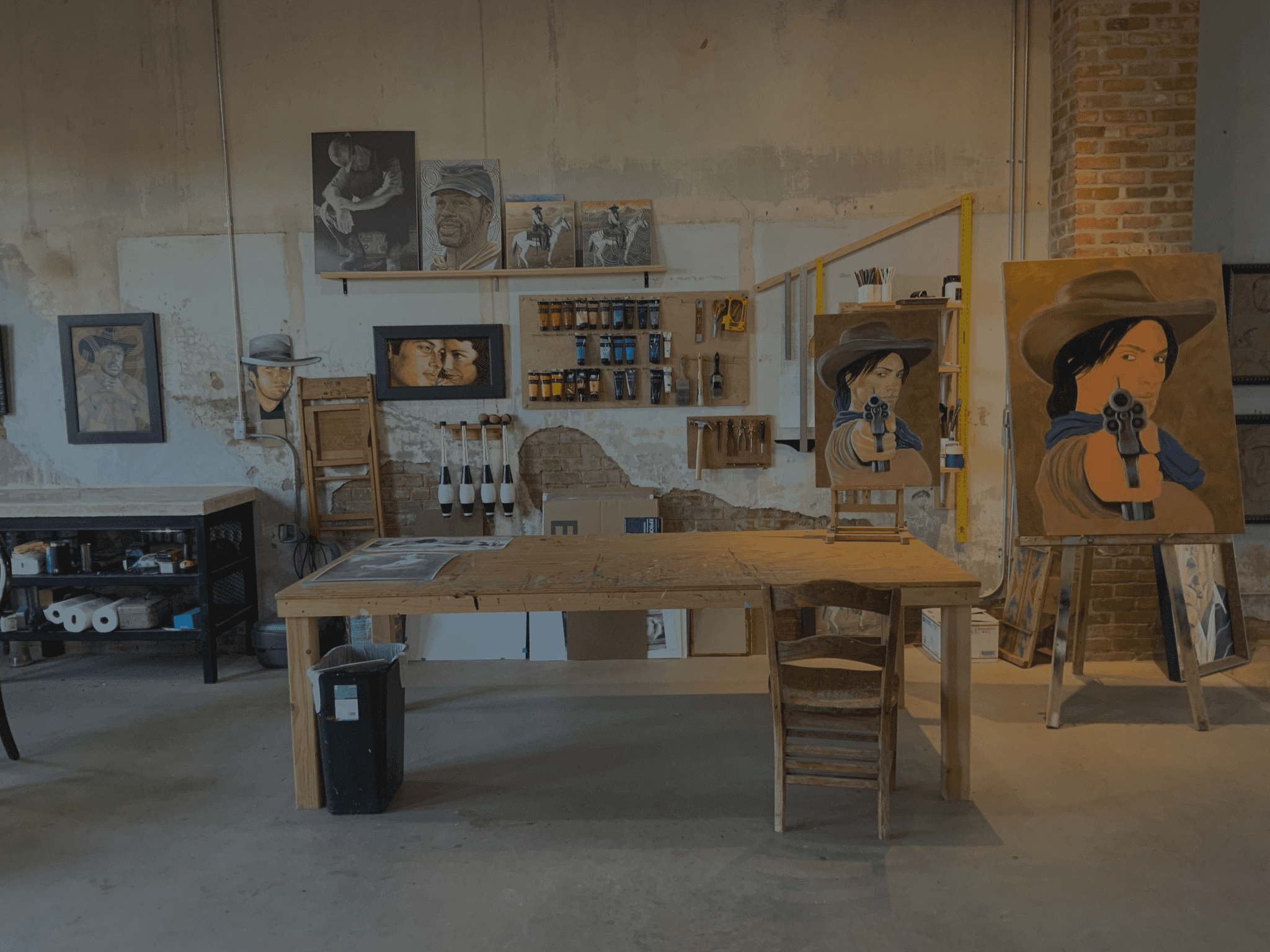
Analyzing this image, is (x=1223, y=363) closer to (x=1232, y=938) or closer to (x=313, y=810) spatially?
(x=1232, y=938)

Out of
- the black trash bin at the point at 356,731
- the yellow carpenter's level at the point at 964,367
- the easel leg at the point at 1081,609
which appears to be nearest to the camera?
the black trash bin at the point at 356,731

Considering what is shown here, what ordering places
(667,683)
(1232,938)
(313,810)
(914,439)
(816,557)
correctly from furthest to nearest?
1. (667,683)
2. (914,439)
3. (816,557)
4. (313,810)
5. (1232,938)

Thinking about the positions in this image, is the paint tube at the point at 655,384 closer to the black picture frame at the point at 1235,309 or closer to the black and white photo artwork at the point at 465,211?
the black and white photo artwork at the point at 465,211

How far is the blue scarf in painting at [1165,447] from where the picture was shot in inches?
149

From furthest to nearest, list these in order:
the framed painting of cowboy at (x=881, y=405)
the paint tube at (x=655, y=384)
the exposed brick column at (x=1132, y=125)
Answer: the paint tube at (x=655, y=384), the exposed brick column at (x=1132, y=125), the framed painting of cowboy at (x=881, y=405)

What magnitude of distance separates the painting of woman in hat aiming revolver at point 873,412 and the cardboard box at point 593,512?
1318mm

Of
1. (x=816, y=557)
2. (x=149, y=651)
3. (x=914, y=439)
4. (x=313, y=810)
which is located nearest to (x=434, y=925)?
(x=313, y=810)

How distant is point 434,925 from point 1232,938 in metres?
2.17

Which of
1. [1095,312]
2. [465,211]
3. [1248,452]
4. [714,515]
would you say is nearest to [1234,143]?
[1248,452]

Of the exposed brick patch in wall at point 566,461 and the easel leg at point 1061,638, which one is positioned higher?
the exposed brick patch in wall at point 566,461

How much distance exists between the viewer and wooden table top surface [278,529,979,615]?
3117 mm

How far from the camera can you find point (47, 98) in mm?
5082

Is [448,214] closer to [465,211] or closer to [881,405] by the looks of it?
[465,211]

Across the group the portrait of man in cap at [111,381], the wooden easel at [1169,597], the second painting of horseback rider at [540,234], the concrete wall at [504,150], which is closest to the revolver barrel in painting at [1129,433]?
the wooden easel at [1169,597]
